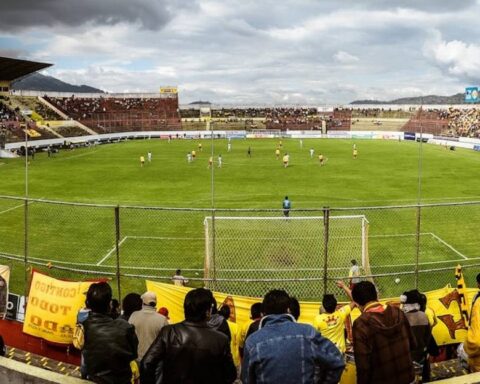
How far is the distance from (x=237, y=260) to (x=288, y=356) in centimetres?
1433

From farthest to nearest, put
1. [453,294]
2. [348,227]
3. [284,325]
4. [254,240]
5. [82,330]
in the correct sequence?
[348,227] → [254,240] → [453,294] → [82,330] → [284,325]

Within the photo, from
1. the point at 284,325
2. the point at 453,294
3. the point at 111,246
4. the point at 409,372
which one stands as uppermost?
the point at 284,325

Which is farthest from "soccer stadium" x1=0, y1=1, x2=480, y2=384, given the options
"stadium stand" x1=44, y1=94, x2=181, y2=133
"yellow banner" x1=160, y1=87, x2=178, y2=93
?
"yellow banner" x1=160, y1=87, x2=178, y2=93

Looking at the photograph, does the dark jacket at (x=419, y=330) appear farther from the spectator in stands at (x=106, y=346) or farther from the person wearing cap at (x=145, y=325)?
the spectator in stands at (x=106, y=346)

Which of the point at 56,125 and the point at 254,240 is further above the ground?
the point at 56,125

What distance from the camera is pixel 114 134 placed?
88.4 m

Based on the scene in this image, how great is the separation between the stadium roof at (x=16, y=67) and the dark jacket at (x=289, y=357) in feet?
239

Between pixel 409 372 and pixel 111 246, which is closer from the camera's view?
pixel 409 372

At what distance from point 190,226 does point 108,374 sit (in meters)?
18.7

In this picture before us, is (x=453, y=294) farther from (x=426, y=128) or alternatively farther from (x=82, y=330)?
(x=426, y=128)

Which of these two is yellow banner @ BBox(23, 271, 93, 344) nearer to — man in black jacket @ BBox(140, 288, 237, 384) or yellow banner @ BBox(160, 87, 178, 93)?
man in black jacket @ BBox(140, 288, 237, 384)

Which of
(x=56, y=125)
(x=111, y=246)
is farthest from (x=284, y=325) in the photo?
(x=56, y=125)

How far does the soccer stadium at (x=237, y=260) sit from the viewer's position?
5039 mm

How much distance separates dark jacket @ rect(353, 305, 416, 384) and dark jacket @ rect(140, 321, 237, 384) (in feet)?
4.56
